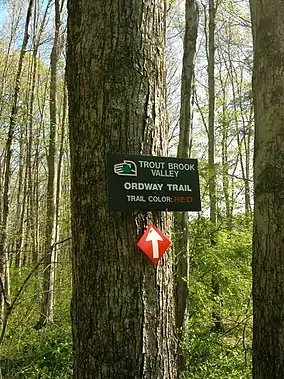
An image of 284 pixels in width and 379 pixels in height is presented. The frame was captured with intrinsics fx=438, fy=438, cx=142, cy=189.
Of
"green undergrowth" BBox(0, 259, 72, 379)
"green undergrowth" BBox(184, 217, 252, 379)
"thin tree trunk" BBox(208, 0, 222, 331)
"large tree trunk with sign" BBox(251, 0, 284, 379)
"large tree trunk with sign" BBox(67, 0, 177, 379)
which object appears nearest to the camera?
"large tree trunk with sign" BBox(67, 0, 177, 379)

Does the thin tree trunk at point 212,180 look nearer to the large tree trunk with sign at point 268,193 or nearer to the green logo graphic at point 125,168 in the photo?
the large tree trunk with sign at point 268,193

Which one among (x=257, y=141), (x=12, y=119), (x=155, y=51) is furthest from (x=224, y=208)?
(x=155, y=51)

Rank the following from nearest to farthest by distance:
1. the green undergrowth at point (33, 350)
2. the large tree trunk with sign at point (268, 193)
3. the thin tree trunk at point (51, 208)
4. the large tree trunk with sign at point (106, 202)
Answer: the large tree trunk with sign at point (106, 202) < the large tree trunk with sign at point (268, 193) < the green undergrowth at point (33, 350) < the thin tree trunk at point (51, 208)

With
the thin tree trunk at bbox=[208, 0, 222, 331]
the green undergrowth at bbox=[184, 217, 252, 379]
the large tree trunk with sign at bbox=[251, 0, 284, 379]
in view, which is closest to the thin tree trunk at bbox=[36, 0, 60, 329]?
the green undergrowth at bbox=[184, 217, 252, 379]

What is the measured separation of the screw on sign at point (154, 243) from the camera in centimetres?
158

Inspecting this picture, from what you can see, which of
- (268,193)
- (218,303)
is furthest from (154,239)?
(218,303)

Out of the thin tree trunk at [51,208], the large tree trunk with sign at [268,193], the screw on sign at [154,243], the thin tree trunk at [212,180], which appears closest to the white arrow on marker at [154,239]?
the screw on sign at [154,243]

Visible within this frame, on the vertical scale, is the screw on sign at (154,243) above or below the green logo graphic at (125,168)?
below

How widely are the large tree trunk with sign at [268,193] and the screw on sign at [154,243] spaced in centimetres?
144

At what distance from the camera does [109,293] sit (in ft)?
5.01

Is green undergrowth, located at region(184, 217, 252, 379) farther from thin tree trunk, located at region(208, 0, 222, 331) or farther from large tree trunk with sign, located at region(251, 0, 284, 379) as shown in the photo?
large tree trunk with sign, located at region(251, 0, 284, 379)

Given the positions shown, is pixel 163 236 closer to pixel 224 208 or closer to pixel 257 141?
pixel 257 141

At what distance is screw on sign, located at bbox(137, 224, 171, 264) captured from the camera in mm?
1576

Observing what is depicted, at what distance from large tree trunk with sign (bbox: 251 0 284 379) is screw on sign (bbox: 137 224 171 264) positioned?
1438 millimetres
